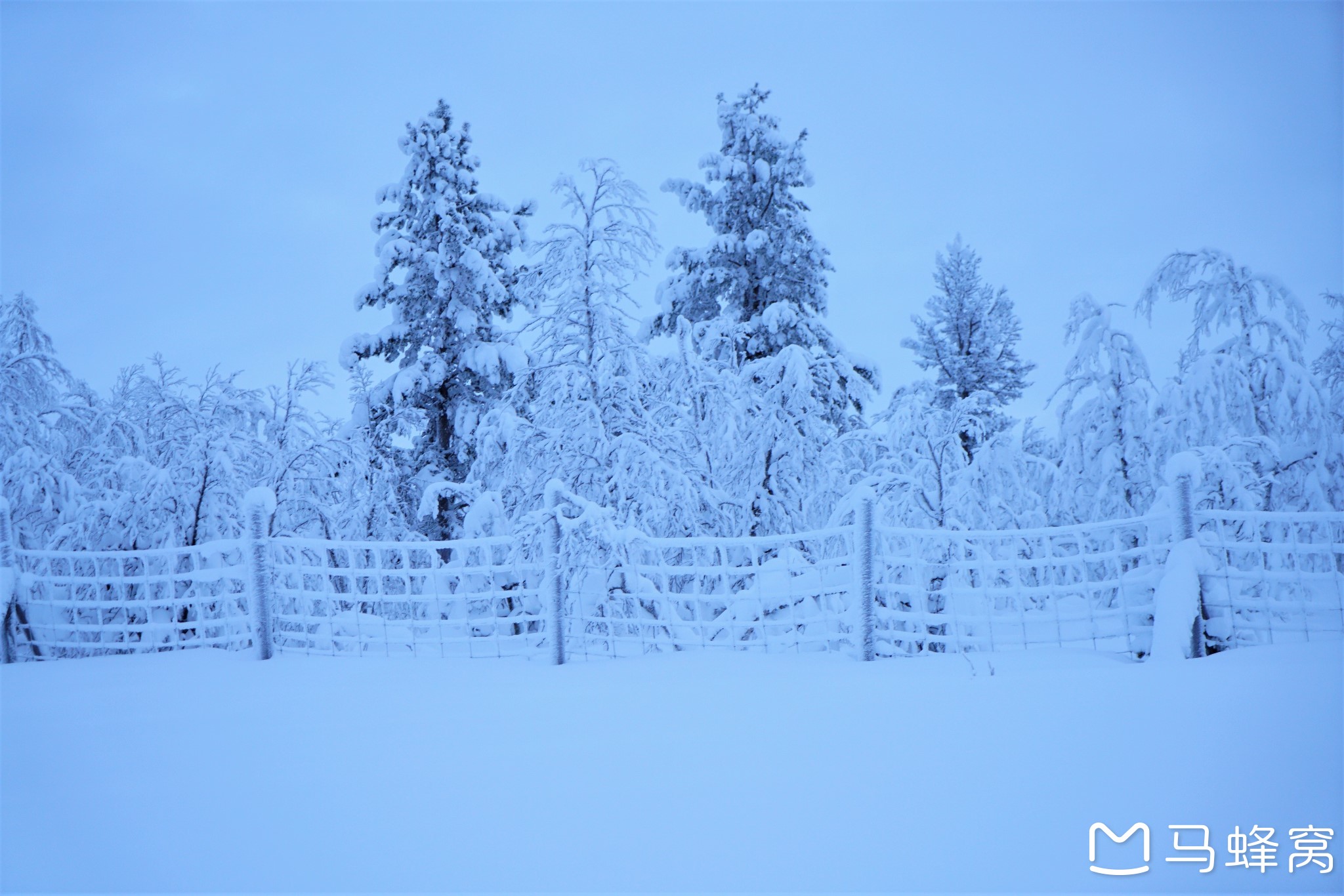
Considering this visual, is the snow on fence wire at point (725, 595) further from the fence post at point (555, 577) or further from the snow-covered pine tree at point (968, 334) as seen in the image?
the snow-covered pine tree at point (968, 334)

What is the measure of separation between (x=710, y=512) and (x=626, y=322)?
251cm

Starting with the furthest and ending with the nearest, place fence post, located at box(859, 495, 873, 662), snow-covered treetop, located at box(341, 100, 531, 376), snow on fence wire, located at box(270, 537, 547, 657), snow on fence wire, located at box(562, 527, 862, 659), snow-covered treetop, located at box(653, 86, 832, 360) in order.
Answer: snow-covered treetop, located at box(341, 100, 531, 376) → snow-covered treetop, located at box(653, 86, 832, 360) → snow on fence wire, located at box(270, 537, 547, 657) → snow on fence wire, located at box(562, 527, 862, 659) → fence post, located at box(859, 495, 873, 662)

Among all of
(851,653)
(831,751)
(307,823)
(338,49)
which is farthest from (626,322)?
(338,49)

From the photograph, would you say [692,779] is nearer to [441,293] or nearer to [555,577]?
[555,577]

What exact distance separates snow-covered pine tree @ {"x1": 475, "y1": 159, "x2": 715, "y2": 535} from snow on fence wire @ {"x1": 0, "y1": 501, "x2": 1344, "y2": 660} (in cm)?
78

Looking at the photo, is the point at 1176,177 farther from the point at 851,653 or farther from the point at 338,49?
the point at 338,49

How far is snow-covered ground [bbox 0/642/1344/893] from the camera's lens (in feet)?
8.74

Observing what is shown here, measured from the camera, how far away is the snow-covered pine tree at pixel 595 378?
7195mm

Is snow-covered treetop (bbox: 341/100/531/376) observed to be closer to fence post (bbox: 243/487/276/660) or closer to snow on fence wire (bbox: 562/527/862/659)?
fence post (bbox: 243/487/276/660)

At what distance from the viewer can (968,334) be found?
23156 millimetres

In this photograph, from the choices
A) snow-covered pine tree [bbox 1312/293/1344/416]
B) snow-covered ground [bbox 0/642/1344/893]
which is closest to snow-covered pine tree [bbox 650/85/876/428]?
snow-covered pine tree [bbox 1312/293/1344/416]

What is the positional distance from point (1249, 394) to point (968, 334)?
15.9 meters

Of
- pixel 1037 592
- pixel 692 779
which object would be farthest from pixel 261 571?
pixel 1037 592

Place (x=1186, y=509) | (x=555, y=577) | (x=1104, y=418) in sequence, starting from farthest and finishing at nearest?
(x=1104, y=418), (x=555, y=577), (x=1186, y=509)
